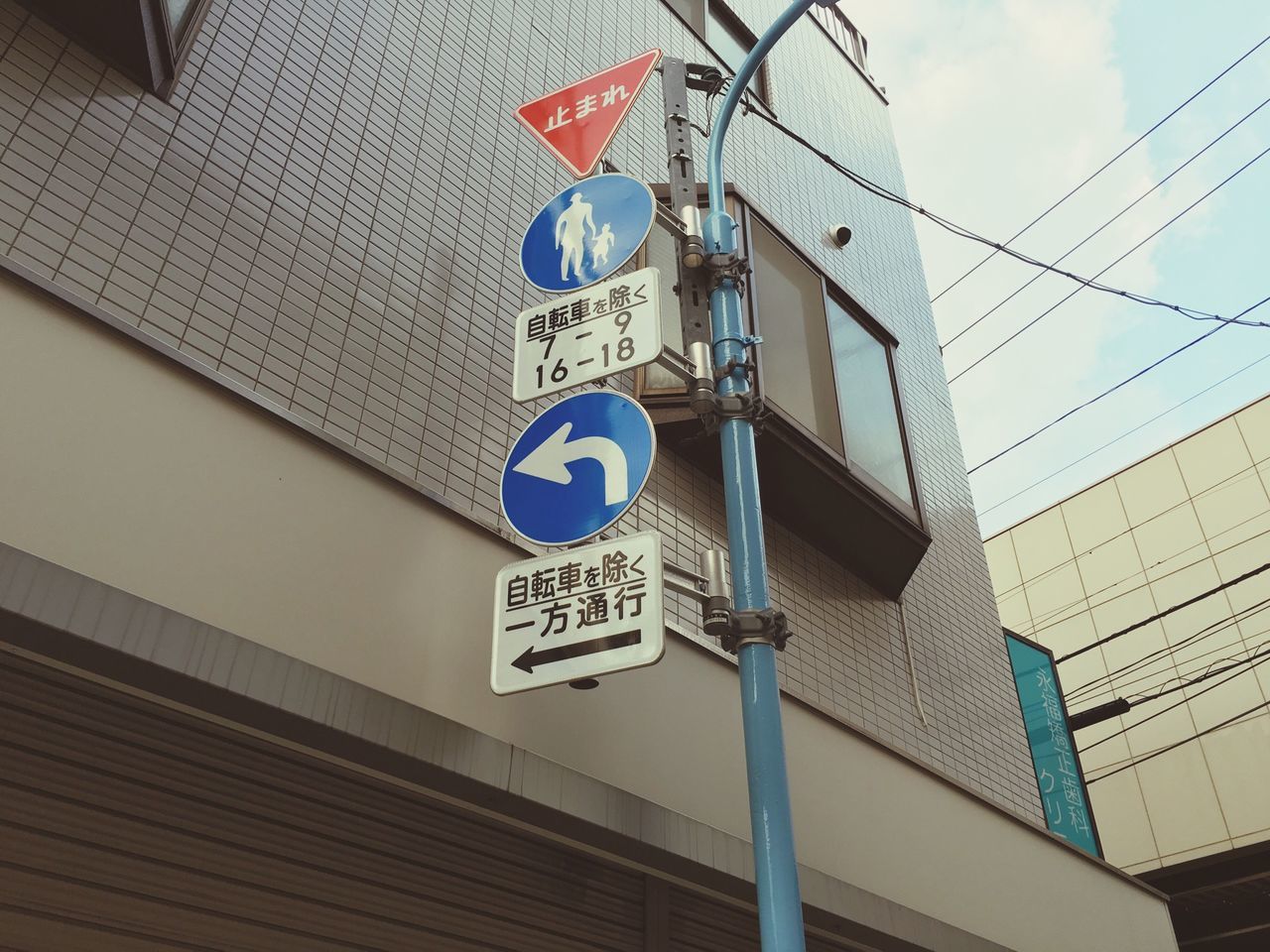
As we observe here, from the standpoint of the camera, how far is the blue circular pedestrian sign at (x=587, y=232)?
497cm

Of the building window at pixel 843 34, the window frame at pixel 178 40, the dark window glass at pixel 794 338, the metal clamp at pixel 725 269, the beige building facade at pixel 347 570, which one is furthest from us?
the building window at pixel 843 34

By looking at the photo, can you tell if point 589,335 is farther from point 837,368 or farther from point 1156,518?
point 1156,518

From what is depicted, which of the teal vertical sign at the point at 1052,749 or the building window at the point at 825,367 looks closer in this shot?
the building window at the point at 825,367

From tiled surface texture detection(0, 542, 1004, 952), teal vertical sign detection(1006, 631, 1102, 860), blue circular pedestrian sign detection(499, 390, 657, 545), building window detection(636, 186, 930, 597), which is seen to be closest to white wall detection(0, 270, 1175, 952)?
tiled surface texture detection(0, 542, 1004, 952)

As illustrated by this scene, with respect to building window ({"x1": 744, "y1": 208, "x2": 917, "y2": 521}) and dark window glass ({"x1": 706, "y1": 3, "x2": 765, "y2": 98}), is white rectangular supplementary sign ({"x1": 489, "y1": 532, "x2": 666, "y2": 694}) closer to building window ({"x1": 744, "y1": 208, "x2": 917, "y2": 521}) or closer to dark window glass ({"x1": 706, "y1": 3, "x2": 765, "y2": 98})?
building window ({"x1": 744, "y1": 208, "x2": 917, "y2": 521})

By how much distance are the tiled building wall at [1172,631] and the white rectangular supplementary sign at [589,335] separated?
17.2 meters

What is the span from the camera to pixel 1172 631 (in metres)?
22.2

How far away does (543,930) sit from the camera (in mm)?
4652

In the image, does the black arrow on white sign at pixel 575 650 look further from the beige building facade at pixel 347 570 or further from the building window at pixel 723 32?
the building window at pixel 723 32

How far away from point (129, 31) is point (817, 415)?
201 inches

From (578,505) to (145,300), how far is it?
6.62 ft

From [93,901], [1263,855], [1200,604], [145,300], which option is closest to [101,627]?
[93,901]

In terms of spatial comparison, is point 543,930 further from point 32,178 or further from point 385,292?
point 32,178

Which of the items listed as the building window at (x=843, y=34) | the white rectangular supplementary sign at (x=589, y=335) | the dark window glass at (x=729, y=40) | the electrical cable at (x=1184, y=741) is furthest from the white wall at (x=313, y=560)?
the electrical cable at (x=1184, y=741)
